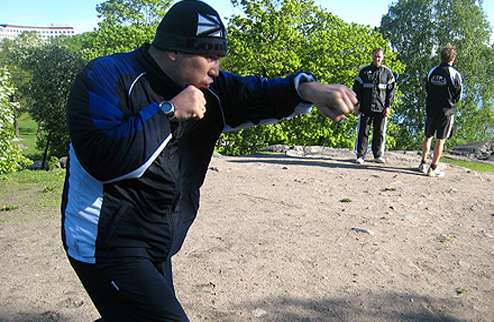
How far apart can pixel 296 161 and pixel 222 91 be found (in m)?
8.46

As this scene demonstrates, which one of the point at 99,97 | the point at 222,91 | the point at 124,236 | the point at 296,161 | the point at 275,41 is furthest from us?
the point at 275,41

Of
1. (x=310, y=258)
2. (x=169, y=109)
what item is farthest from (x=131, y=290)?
(x=310, y=258)

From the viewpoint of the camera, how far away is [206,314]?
359 centimetres

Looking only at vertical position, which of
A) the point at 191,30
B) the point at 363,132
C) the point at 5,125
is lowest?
the point at 5,125

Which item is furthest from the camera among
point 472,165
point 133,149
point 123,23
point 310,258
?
point 123,23

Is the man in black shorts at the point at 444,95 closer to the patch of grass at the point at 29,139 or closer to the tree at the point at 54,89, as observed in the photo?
the tree at the point at 54,89

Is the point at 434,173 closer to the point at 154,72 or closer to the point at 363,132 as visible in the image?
the point at 363,132

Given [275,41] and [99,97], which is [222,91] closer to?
[99,97]

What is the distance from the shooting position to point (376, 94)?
9836 millimetres

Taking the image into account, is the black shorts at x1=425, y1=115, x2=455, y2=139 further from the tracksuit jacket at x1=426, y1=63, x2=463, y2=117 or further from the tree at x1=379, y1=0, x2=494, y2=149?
the tree at x1=379, y1=0, x2=494, y2=149

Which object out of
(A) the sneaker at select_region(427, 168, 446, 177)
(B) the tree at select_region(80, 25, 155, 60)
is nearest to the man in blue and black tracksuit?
(A) the sneaker at select_region(427, 168, 446, 177)

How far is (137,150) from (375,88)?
8887 millimetres

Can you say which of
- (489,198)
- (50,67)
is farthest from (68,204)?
(50,67)

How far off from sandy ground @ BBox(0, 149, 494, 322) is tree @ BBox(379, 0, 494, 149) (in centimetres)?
3208
